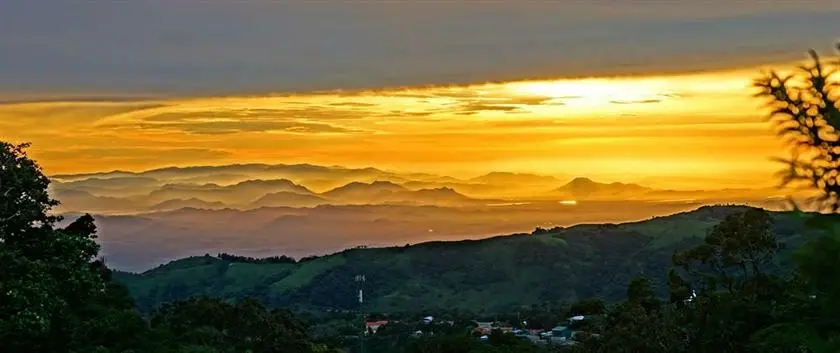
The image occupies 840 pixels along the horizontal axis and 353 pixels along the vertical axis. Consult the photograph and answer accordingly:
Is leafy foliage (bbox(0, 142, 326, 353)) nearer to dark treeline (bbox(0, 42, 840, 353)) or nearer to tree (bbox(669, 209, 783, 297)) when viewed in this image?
dark treeline (bbox(0, 42, 840, 353))

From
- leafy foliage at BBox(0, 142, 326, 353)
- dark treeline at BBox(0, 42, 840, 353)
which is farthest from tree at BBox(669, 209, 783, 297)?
leafy foliage at BBox(0, 142, 326, 353)

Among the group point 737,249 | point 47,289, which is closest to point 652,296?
point 737,249

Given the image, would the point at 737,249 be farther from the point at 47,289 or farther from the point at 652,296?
the point at 47,289

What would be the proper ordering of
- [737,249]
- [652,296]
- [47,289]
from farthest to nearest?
1. [652,296]
2. [737,249]
3. [47,289]

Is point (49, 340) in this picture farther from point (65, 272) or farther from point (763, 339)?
point (763, 339)

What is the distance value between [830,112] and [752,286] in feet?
91.3

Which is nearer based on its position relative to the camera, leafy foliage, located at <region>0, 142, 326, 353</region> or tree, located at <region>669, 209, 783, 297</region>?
leafy foliage, located at <region>0, 142, 326, 353</region>

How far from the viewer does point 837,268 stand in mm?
14633

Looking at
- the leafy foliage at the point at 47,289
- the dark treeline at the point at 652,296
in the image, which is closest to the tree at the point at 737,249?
the dark treeline at the point at 652,296

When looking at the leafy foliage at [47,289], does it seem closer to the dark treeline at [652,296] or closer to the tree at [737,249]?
the dark treeline at [652,296]

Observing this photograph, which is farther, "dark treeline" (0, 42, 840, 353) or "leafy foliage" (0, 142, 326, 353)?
"leafy foliage" (0, 142, 326, 353)

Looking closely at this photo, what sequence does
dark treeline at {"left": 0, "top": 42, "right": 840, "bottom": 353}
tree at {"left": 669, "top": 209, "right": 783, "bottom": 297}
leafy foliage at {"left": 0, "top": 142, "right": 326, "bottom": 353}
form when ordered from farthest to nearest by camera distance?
tree at {"left": 669, "top": 209, "right": 783, "bottom": 297}, leafy foliage at {"left": 0, "top": 142, "right": 326, "bottom": 353}, dark treeline at {"left": 0, "top": 42, "right": 840, "bottom": 353}

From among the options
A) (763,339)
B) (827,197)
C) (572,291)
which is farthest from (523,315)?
(827,197)

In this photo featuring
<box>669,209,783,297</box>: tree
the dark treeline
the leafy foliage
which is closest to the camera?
the dark treeline
